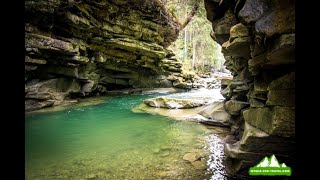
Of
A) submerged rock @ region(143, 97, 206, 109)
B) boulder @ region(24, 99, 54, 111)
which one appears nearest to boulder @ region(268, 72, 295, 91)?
submerged rock @ region(143, 97, 206, 109)

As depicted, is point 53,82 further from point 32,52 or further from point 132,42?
point 132,42

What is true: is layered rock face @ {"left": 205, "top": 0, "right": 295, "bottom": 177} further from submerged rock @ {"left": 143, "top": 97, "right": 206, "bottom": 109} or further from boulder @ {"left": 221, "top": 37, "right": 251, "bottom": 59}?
submerged rock @ {"left": 143, "top": 97, "right": 206, "bottom": 109}

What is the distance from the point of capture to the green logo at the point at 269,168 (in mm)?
3728

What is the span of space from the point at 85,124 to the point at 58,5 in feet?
23.4

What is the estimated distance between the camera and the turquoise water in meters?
4.80

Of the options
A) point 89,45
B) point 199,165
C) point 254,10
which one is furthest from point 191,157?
point 89,45

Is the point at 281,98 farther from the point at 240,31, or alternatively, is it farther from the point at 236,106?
the point at 236,106

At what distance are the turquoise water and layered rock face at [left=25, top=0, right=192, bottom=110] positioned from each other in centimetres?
447

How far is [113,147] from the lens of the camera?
21.2 ft

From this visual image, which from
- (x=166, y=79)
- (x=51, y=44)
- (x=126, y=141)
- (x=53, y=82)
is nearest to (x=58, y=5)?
(x=51, y=44)

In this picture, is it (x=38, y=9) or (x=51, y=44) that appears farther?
(x=51, y=44)

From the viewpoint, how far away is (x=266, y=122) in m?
4.24

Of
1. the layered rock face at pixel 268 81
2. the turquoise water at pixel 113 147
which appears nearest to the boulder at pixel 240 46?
the layered rock face at pixel 268 81

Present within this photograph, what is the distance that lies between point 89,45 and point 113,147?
39.4ft
